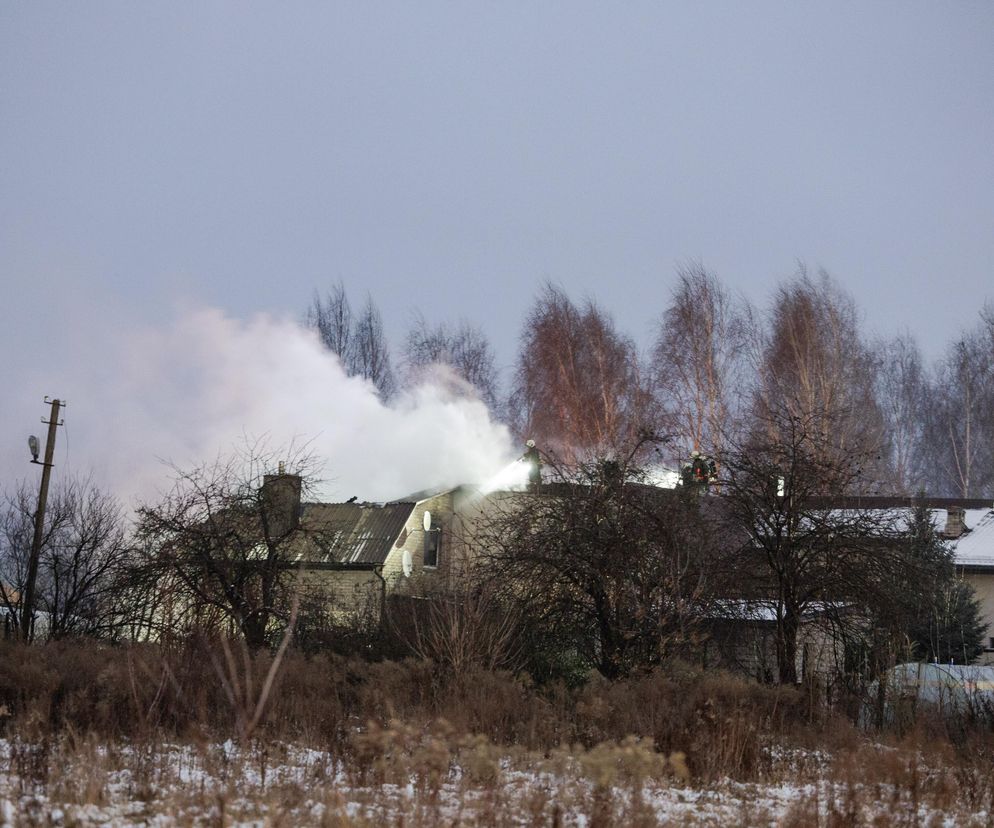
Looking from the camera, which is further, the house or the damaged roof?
the damaged roof

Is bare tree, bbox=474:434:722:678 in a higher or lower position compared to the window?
lower

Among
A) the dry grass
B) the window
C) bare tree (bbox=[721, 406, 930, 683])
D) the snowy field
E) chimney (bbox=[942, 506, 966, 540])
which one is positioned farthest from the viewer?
the window

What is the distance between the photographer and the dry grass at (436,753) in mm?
8570

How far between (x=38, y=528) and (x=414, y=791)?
73.1 feet

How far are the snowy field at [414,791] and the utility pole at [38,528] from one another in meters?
14.7

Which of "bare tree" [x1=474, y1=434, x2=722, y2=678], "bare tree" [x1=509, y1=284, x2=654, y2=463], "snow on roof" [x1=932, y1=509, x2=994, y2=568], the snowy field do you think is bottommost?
the snowy field

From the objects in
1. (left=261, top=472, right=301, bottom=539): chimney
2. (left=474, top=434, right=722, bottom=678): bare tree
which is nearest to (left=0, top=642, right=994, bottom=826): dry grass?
(left=474, top=434, right=722, bottom=678): bare tree

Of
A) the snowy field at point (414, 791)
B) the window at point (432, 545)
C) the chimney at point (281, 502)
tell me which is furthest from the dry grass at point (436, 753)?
the window at point (432, 545)

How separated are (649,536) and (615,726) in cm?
671

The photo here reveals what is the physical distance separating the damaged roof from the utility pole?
711 centimetres

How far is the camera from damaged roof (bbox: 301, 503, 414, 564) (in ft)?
115

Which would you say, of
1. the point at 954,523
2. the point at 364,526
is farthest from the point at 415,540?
the point at 954,523

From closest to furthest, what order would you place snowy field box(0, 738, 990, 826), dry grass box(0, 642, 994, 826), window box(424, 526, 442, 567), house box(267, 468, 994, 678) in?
snowy field box(0, 738, 990, 826) → dry grass box(0, 642, 994, 826) → house box(267, 468, 994, 678) → window box(424, 526, 442, 567)

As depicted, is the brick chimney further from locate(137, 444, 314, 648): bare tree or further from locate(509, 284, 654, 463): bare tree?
locate(509, 284, 654, 463): bare tree
